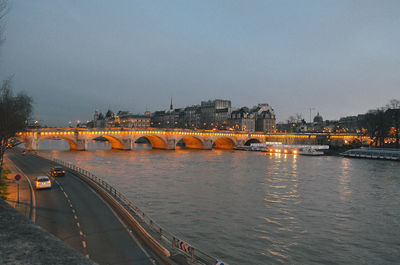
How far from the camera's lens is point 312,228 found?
23422 millimetres

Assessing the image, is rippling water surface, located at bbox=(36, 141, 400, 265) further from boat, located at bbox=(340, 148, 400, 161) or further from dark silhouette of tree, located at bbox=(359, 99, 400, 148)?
dark silhouette of tree, located at bbox=(359, 99, 400, 148)

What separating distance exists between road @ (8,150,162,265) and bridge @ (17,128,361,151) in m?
65.4

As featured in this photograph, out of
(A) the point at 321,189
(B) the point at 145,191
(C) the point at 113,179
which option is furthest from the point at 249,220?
(C) the point at 113,179

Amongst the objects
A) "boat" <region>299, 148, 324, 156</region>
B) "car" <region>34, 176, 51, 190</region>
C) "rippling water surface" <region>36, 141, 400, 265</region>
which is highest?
"car" <region>34, 176, 51, 190</region>

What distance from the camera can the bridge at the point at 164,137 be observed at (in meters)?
88.3

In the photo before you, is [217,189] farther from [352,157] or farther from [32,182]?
[352,157]

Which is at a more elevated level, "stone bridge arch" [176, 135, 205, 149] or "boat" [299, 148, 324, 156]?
"stone bridge arch" [176, 135, 205, 149]

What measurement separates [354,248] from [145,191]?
22.2m

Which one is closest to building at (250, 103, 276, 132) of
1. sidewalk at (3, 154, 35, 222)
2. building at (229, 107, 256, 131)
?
building at (229, 107, 256, 131)

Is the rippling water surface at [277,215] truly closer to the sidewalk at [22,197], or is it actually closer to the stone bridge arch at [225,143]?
the sidewalk at [22,197]

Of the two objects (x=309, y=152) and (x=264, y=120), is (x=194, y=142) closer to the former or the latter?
(x=309, y=152)

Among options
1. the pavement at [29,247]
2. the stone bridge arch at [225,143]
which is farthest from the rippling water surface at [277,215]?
the stone bridge arch at [225,143]

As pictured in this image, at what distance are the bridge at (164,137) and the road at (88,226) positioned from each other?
65.4 meters

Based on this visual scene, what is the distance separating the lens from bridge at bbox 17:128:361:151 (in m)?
88.3
